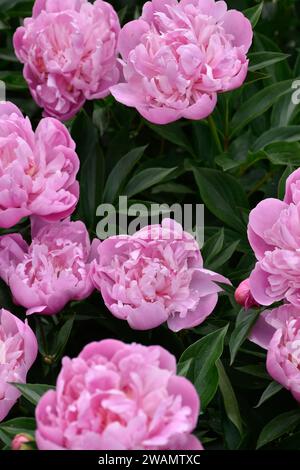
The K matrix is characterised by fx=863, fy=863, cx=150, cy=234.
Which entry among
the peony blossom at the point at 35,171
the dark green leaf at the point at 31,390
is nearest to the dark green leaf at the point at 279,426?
the dark green leaf at the point at 31,390

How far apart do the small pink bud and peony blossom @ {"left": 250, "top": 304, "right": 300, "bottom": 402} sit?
10.1 inches

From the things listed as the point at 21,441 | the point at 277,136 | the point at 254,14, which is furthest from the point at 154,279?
the point at 254,14

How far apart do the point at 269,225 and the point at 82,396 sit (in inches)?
12.7

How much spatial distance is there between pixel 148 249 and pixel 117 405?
282 mm

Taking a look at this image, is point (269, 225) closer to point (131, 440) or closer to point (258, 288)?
point (258, 288)

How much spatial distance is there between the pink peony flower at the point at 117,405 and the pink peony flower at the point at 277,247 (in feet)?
0.68

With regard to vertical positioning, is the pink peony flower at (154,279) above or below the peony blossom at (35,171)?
below

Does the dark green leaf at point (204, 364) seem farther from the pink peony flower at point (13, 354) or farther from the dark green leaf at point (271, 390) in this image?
the pink peony flower at point (13, 354)

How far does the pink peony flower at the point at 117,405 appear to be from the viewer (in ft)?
2.25

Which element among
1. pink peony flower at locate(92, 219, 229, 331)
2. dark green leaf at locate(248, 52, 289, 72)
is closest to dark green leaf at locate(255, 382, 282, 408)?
pink peony flower at locate(92, 219, 229, 331)

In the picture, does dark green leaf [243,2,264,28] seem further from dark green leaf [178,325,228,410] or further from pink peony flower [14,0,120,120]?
dark green leaf [178,325,228,410]

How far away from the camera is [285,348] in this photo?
0.86 m

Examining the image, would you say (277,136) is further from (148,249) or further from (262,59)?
(148,249)

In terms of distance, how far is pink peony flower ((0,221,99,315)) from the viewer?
957 millimetres
